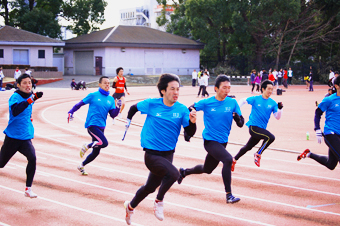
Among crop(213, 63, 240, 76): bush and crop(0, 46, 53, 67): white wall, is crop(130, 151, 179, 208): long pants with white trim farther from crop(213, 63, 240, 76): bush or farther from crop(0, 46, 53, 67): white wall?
crop(213, 63, 240, 76): bush

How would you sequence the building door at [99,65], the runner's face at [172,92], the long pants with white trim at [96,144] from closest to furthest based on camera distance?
the runner's face at [172,92]
the long pants with white trim at [96,144]
the building door at [99,65]

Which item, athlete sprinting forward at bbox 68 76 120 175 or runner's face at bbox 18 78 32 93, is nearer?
runner's face at bbox 18 78 32 93

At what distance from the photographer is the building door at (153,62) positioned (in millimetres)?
54781

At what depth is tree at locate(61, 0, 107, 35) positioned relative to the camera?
60000 millimetres

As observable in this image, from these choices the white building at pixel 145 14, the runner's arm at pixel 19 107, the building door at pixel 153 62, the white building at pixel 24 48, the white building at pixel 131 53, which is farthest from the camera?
the white building at pixel 145 14

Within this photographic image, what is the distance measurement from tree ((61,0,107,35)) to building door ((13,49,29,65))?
13296mm

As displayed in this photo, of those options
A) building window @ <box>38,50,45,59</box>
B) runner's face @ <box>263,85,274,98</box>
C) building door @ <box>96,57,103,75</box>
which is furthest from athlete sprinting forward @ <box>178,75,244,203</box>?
building door @ <box>96,57,103,75</box>

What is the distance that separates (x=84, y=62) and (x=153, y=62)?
29.8ft

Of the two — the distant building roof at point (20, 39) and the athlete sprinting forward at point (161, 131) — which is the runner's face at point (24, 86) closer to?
the athlete sprinting forward at point (161, 131)

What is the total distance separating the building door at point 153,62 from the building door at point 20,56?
14683 millimetres

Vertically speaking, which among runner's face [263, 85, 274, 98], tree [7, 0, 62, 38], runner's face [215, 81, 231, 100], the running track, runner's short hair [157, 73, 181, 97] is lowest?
the running track

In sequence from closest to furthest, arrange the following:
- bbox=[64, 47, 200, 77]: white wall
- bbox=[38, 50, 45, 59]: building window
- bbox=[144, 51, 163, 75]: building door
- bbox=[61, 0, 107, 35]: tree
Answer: bbox=[38, 50, 45, 59]: building window, bbox=[64, 47, 200, 77]: white wall, bbox=[144, 51, 163, 75]: building door, bbox=[61, 0, 107, 35]: tree

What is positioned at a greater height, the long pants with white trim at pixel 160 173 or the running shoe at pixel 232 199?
the long pants with white trim at pixel 160 173

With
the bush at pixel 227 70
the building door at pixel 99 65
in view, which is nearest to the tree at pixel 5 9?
the building door at pixel 99 65
